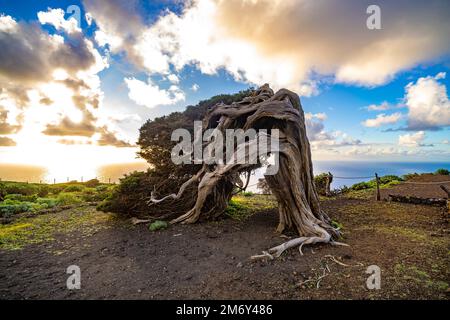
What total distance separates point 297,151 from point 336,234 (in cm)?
324

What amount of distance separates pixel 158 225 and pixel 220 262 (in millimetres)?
4133

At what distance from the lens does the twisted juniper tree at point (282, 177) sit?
30.6 feet

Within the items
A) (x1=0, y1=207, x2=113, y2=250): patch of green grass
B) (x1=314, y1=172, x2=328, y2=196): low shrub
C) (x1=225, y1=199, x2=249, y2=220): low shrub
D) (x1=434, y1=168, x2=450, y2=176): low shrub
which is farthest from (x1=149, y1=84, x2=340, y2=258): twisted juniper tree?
(x1=434, y1=168, x2=450, y2=176): low shrub

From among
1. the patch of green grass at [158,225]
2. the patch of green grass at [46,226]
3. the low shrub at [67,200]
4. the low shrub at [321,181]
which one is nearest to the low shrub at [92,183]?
the low shrub at [67,200]

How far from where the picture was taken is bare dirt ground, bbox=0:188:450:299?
571 cm

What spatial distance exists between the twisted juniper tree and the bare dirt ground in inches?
26.1

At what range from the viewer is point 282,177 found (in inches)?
384

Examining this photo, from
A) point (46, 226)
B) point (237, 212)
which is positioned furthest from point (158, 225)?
point (46, 226)

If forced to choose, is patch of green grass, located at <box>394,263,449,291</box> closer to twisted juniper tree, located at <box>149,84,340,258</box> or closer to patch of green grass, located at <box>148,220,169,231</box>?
twisted juniper tree, located at <box>149,84,340,258</box>

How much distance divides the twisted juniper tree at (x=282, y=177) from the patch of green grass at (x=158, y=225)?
0.62m

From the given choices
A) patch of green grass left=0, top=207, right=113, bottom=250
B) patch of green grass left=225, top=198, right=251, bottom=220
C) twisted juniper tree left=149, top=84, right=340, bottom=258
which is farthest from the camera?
patch of green grass left=225, top=198, right=251, bottom=220

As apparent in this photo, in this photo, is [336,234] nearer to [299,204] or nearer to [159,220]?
[299,204]

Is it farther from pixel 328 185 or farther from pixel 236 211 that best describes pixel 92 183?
pixel 328 185
